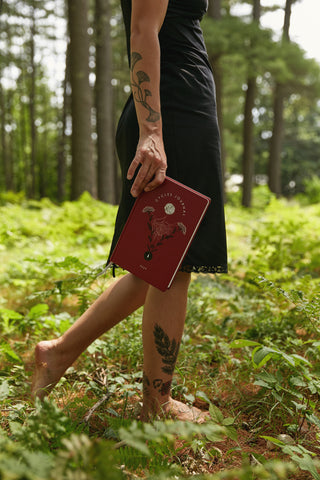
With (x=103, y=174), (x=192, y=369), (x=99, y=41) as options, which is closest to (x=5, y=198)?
(x=103, y=174)

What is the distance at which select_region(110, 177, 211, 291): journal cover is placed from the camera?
151cm

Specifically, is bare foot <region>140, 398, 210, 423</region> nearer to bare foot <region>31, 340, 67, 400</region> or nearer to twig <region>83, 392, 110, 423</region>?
twig <region>83, 392, 110, 423</region>

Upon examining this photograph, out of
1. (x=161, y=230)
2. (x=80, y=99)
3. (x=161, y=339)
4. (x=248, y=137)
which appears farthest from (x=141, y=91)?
(x=248, y=137)

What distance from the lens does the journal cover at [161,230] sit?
4.95ft

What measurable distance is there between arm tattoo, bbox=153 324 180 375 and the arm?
56cm

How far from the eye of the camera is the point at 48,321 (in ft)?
7.89

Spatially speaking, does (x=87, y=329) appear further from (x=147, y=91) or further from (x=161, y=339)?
(x=147, y=91)

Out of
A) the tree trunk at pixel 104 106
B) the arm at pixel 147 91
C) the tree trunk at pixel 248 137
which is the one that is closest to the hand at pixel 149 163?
the arm at pixel 147 91

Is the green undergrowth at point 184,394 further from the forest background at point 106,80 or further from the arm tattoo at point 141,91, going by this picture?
the forest background at point 106,80

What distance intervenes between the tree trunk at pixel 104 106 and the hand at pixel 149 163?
8.62 meters

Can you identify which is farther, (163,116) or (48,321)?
(48,321)

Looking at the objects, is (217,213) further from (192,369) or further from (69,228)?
(69,228)

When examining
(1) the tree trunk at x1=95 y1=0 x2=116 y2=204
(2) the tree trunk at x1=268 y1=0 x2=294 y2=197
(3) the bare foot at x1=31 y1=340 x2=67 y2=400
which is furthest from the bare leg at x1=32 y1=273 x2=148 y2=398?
(2) the tree trunk at x1=268 y1=0 x2=294 y2=197

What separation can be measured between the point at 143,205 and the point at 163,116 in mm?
389
